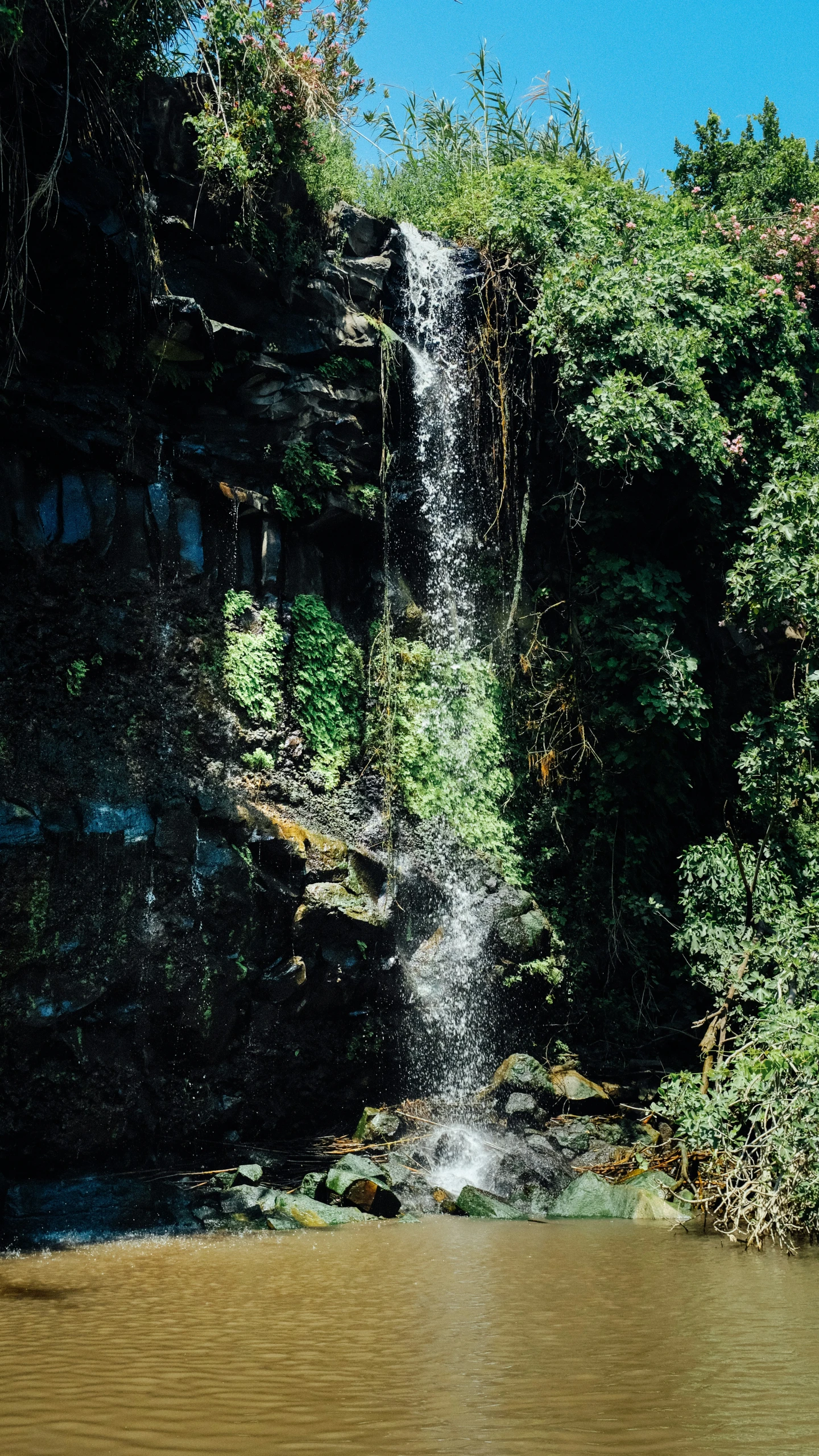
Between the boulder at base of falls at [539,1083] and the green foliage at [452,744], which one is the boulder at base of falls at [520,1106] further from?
the green foliage at [452,744]

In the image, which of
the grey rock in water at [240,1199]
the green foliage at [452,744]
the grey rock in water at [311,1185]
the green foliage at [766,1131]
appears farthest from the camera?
the green foliage at [452,744]

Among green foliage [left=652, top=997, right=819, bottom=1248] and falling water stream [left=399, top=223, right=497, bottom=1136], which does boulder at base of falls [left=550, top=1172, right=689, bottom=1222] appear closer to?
green foliage [left=652, top=997, right=819, bottom=1248]

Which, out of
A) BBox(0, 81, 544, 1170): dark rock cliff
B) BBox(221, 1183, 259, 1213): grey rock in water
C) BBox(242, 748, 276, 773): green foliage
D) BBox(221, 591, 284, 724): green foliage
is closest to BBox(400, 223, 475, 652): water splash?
BBox(0, 81, 544, 1170): dark rock cliff

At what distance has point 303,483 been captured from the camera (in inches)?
388

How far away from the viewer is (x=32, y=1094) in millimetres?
7332

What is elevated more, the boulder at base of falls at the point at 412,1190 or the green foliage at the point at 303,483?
the green foliage at the point at 303,483

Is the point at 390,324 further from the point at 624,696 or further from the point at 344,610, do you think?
the point at 624,696

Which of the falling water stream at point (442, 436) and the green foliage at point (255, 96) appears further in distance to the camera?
the falling water stream at point (442, 436)

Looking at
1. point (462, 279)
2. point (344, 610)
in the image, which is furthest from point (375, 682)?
point (462, 279)

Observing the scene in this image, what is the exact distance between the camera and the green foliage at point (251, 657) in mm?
9250

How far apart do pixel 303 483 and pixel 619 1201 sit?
6.83m

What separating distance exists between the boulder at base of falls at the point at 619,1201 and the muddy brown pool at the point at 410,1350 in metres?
1.07

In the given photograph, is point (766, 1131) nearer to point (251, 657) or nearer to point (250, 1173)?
point (250, 1173)

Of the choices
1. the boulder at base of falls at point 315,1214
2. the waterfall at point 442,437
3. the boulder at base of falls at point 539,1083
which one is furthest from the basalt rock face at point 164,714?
the boulder at base of falls at point 315,1214
